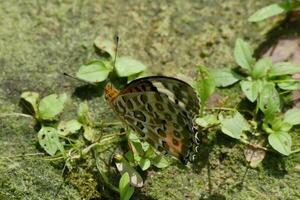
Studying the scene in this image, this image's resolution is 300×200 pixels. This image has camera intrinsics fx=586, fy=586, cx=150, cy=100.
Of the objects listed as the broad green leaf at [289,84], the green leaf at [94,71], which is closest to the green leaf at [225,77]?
the broad green leaf at [289,84]

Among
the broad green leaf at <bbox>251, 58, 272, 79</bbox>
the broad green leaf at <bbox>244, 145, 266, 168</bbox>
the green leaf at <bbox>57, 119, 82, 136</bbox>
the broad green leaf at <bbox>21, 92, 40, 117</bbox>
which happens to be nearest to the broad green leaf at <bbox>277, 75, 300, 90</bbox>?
the broad green leaf at <bbox>251, 58, 272, 79</bbox>

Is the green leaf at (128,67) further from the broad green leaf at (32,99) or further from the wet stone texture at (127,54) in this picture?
the broad green leaf at (32,99)

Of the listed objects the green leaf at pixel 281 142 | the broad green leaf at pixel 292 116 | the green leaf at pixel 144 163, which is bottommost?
the green leaf at pixel 144 163

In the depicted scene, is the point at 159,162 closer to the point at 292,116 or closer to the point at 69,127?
the point at 69,127

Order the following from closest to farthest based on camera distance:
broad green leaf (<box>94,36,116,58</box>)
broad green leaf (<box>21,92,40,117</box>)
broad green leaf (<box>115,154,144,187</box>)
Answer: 1. broad green leaf (<box>115,154,144,187</box>)
2. broad green leaf (<box>21,92,40,117</box>)
3. broad green leaf (<box>94,36,116,58</box>)

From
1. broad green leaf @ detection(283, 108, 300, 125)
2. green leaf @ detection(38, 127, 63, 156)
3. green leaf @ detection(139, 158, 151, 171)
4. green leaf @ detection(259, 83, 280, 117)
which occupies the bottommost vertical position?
green leaf @ detection(139, 158, 151, 171)

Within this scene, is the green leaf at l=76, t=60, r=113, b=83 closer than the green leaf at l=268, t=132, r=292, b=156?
No

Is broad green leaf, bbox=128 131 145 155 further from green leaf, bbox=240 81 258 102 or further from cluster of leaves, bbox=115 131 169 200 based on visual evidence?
green leaf, bbox=240 81 258 102
